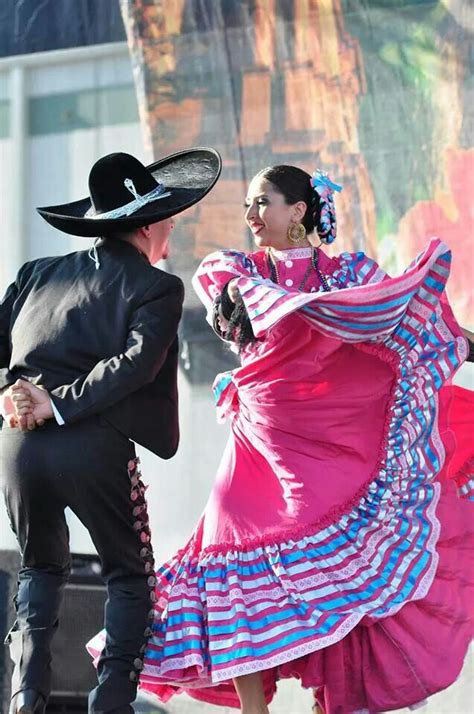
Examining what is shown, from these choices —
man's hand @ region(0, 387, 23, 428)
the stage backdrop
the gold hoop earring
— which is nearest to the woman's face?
the gold hoop earring

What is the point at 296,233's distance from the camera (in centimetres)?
330

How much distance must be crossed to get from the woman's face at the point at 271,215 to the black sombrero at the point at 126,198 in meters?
0.25

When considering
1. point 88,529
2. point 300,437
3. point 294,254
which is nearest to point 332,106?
point 294,254

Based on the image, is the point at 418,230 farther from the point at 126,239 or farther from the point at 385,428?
the point at 126,239

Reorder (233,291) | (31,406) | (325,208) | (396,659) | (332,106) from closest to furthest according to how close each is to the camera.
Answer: (31,406) < (396,659) < (233,291) < (325,208) < (332,106)

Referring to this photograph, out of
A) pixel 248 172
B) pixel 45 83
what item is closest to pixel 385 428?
pixel 248 172

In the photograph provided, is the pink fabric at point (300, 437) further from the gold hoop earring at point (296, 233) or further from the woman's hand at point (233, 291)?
the gold hoop earring at point (296, 233)

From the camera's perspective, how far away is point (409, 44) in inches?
160

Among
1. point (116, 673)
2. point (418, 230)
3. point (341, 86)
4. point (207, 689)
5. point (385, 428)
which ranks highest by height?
point (341, 86)

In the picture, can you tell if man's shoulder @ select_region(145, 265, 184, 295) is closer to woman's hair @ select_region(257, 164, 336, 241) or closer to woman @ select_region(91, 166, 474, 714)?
woman @ select_region(91, 166, 474, 714)

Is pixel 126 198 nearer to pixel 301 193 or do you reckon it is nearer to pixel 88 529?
pixel 301 193

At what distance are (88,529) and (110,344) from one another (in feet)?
1.40

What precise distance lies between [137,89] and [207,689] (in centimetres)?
217

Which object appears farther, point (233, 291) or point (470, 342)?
point (470, 342)
